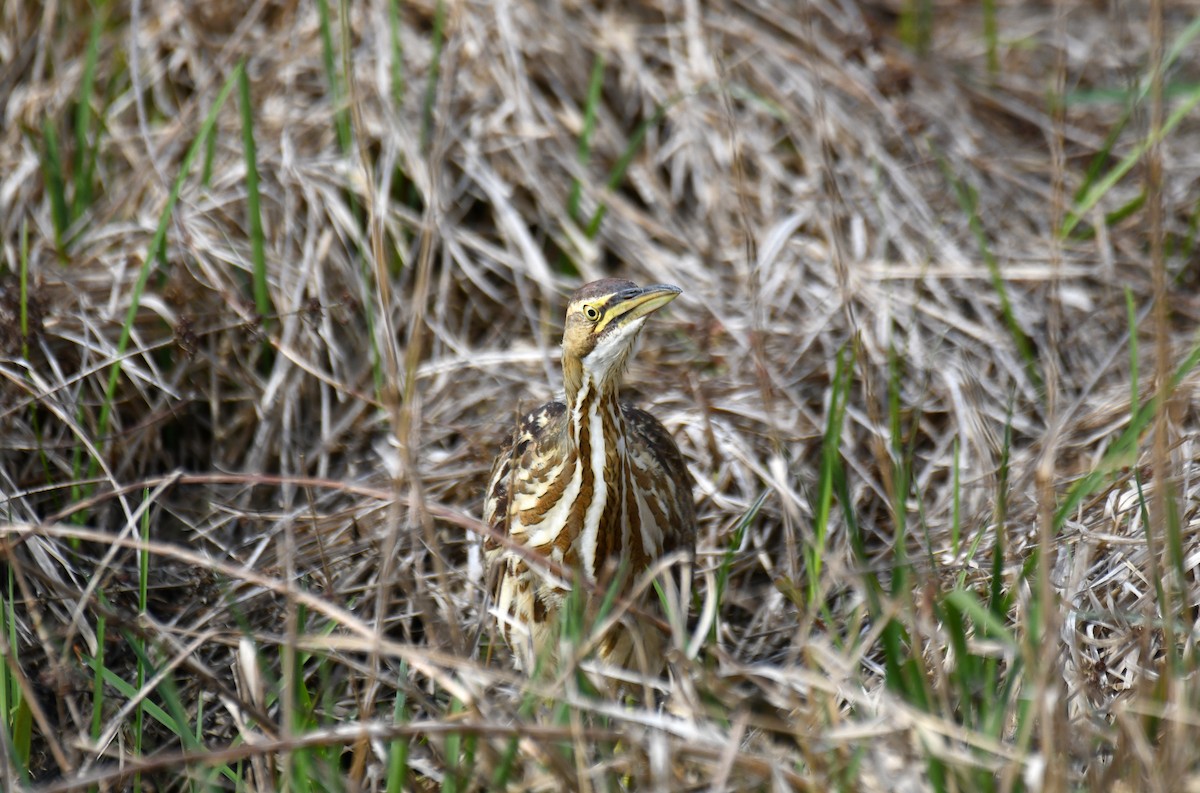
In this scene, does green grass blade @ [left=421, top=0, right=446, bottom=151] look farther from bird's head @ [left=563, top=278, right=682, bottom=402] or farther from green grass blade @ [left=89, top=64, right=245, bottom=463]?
bird's head @ [left=563, top=278, right=682, bottom=402]

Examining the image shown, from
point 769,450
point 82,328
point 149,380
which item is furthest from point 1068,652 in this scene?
point 82,328

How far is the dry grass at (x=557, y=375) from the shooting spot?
2275mm

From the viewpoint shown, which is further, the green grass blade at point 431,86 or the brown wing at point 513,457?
the green grass blade at point 431,86

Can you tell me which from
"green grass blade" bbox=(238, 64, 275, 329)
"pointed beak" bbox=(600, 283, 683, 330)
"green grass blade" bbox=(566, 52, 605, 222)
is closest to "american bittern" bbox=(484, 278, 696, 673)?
"pointed beak" bbox=(600, 283, 683, 330)

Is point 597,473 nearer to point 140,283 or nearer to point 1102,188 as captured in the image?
point 140,283

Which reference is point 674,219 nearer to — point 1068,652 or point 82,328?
point 82,328

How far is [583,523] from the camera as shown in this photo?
9.75ft

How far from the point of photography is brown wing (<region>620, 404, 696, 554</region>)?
3.15m

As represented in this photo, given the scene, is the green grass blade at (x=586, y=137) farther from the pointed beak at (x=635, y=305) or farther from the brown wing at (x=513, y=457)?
the pointed beak at (x=635, y=305)

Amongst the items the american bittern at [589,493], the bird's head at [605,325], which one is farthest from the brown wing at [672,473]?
the bird's head at [605,325]

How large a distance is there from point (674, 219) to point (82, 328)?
6.05 ft

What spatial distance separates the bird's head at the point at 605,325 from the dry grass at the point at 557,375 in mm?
294

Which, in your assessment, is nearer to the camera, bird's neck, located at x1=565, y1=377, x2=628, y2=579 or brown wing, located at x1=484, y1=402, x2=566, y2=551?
bird's neck, located at x1=565, y1=377, x2=628, y2=579

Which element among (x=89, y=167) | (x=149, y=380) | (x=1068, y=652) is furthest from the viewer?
(x=89, y=167)
